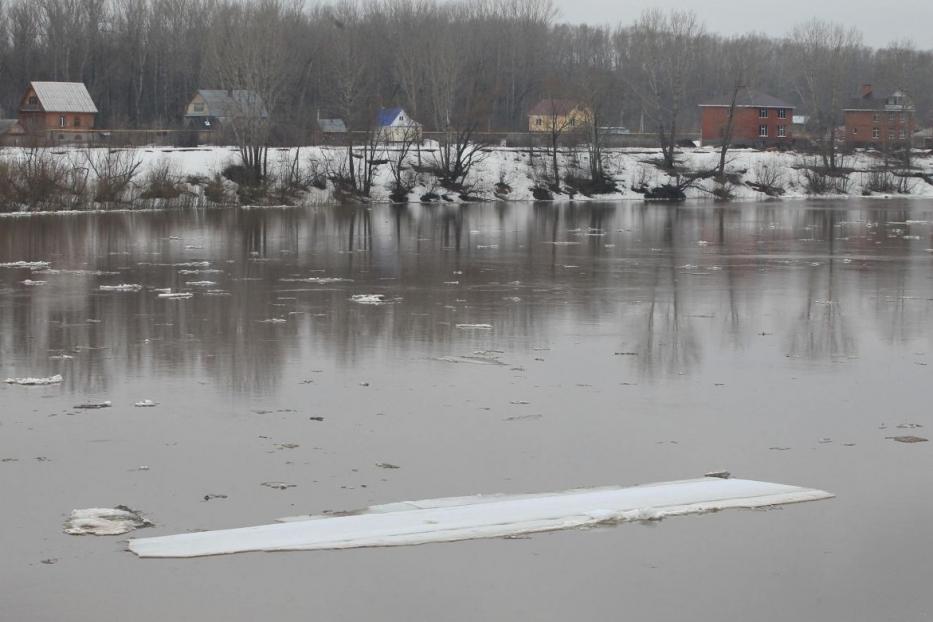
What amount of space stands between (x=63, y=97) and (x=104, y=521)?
68105 millimetres

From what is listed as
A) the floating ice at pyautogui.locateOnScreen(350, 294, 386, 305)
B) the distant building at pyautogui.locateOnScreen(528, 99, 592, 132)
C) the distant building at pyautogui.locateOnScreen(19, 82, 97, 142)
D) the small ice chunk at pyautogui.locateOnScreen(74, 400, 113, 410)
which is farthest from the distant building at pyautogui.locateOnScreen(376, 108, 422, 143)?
the small ice chunk at pyautogui.locateOnScreen(74, 400, 113, 410)

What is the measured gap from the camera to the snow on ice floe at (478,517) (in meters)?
7.11

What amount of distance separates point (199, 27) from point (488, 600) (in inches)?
3323

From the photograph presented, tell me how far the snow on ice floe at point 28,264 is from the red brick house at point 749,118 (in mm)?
60201

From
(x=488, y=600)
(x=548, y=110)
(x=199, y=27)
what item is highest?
(x=199, y=27)

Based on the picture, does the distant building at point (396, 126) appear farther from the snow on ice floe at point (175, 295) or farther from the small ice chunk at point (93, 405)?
the small ice chunk at point (93, 405)

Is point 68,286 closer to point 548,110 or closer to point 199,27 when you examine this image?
point 548,110

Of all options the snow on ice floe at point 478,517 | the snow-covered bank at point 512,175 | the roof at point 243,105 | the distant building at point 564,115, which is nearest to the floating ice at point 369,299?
the snow on ice floe at point 478,517

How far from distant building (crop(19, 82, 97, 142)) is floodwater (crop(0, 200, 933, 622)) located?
51.3m

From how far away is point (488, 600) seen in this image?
249 inches

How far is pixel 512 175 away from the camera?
5569cm

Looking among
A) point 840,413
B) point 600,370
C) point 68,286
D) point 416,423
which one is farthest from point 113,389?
point 68,286

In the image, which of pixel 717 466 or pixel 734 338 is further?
pixel 734 338

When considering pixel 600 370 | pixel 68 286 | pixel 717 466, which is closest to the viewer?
pixel 717 466
